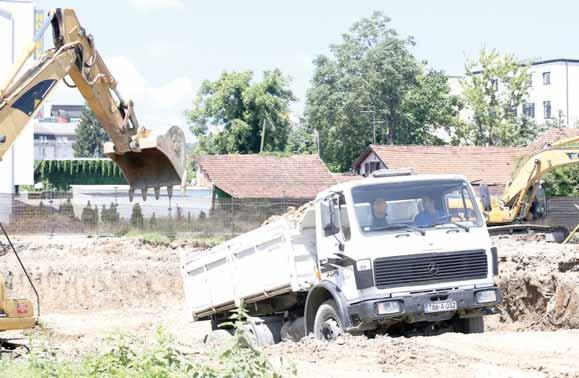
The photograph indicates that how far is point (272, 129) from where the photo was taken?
231 ft

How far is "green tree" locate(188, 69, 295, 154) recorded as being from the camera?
69688 millimetres

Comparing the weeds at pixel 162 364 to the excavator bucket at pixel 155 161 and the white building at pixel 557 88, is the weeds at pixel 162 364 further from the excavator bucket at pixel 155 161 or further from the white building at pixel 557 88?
the white building at pixel 557 88

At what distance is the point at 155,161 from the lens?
15445 mm

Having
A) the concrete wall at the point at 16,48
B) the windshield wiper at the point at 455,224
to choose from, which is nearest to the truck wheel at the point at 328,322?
the windshield wiper at the point at 455,224

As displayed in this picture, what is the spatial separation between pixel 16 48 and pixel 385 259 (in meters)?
48.1

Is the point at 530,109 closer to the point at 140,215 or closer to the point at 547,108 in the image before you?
the point at 547,108

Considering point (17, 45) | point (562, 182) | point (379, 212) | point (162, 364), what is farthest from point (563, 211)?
point (162, 364)

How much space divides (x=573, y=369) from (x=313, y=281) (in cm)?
435

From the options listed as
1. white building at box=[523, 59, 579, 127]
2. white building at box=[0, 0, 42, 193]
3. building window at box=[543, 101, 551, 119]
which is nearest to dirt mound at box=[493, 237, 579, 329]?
white building at box=[0, 0, 42, 193]

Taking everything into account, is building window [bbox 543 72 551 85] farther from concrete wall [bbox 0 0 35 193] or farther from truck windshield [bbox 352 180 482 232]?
truck windshield [bbox 352 180 482 232]

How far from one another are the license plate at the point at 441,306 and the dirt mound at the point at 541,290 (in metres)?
6.09

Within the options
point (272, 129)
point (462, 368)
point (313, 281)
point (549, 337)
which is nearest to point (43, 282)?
point (313, 281)

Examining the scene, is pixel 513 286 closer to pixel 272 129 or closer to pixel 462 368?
pixel 462 368

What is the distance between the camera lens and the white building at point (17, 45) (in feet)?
185
